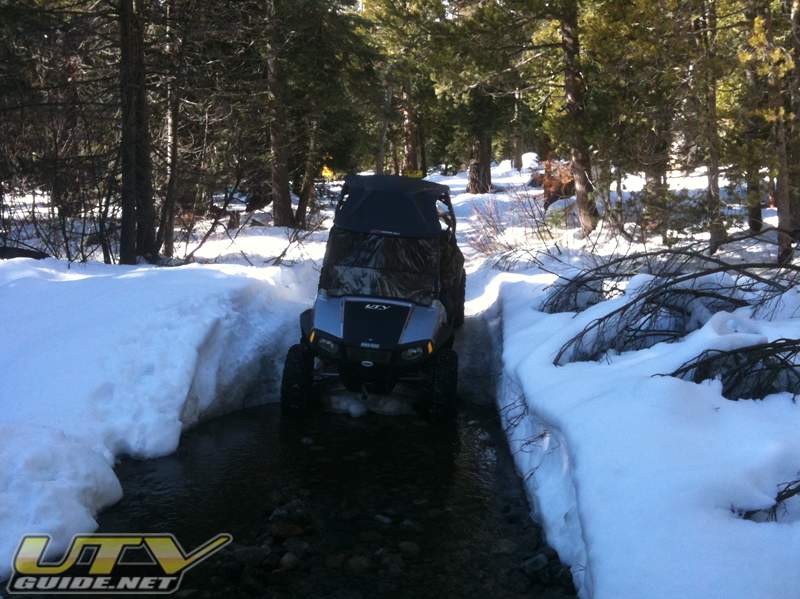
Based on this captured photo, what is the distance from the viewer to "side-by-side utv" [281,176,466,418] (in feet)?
24.8

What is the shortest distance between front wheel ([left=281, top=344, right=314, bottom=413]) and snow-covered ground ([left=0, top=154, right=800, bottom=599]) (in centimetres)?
61

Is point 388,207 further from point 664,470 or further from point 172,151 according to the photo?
point 172,151

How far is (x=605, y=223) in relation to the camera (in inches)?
573

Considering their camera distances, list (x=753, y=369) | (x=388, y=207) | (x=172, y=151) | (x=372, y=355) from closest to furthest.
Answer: (x=753, y=369) → (x=372, y=355) → (x=388, y=207) → (x=172, y=151)

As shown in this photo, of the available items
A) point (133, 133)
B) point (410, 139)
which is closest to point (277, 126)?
point (133, 133)

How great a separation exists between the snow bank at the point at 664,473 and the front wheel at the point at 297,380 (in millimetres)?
2423

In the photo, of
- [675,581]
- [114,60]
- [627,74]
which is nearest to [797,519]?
[675,581]

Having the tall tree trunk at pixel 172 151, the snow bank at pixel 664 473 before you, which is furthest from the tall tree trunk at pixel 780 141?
the tall tree trunk at pixel 172 151

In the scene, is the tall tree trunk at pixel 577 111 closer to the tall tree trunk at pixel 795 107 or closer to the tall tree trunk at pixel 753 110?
the tall tree trunk at pixel 753 110

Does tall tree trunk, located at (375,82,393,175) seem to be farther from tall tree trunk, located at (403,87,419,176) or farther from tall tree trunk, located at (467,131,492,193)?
tall tree trunk, located at (467,131,492,193)

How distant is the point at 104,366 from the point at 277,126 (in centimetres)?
1213

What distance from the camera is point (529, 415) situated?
671cm

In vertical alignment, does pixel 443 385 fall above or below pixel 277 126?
below

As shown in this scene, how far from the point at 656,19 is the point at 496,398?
322 inches
